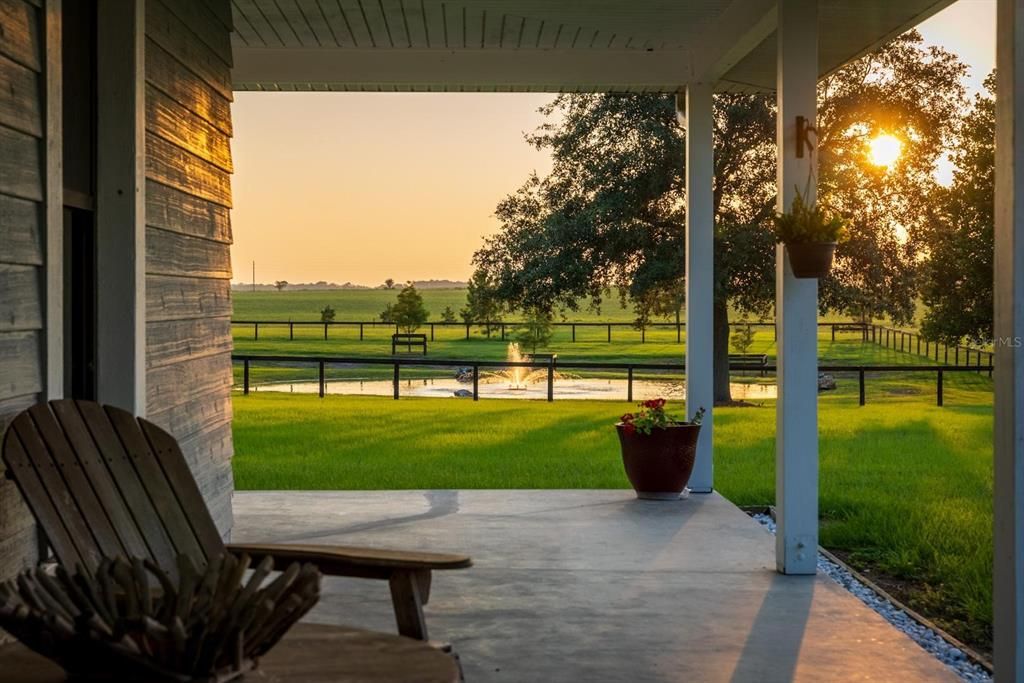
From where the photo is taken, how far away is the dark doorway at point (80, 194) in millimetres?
3436

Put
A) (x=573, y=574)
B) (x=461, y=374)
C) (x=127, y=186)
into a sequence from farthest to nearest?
(x=461, y=374) → (x=573, y=574) → (x=127, y=186)

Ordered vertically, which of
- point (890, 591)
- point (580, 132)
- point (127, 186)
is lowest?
point (890, 591)

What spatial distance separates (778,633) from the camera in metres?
4.06

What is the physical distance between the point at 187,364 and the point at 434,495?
2.94m

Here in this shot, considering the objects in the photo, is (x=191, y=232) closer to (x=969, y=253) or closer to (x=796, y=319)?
(x=796, y=319)

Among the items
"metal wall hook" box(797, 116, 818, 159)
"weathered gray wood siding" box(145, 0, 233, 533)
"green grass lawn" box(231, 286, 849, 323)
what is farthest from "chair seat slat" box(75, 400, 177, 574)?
"green grass lawn" box(231, 286, 849, 323)

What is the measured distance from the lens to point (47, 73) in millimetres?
2787

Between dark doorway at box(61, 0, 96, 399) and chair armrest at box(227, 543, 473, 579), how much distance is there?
124 centimetres

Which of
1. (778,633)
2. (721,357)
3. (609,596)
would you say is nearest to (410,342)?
(721,357)

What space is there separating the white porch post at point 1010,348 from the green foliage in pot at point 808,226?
1.56 m

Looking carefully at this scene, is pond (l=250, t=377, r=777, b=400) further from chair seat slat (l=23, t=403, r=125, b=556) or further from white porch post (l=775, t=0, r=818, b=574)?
chair seat slat (l=23, t=403, r=125, b=556)

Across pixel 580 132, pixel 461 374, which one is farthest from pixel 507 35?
pixel 461 374

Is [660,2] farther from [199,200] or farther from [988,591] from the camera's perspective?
[988,591]

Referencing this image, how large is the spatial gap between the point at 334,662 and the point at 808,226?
124 inches
